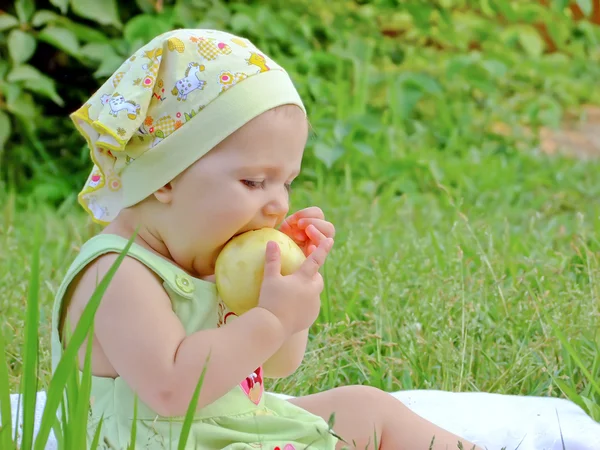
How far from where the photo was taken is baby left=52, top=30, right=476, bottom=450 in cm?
158

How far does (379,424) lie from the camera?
1.91 m

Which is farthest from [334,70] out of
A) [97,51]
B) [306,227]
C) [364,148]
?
[306,227]

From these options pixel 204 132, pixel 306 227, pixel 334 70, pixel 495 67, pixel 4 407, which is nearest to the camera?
pixel 4 407

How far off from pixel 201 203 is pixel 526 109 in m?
4.44

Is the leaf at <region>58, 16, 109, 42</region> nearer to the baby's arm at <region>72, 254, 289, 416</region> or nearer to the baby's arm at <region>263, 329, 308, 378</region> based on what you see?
the baby's arm at <region>263, 329, 308, 378</region>

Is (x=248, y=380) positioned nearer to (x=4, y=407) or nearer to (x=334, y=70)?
(x=4, y=407)

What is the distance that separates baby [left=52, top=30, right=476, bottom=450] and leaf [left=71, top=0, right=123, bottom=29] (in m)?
2.55

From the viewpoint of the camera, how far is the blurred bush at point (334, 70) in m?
4.25

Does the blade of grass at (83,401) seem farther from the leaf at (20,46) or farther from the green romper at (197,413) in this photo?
the leaf at (20,46)

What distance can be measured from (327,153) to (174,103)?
272cm

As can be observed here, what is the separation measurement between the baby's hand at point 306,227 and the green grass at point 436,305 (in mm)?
429

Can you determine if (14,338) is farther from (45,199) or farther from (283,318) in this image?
(45,199)

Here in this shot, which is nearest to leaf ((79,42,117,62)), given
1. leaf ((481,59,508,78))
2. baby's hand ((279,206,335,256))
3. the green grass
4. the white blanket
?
the green grass

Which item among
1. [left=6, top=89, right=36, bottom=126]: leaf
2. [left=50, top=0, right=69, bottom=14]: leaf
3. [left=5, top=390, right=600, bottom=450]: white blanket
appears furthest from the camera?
[left=6, top=89, right=36, bottom=126]: leaf
